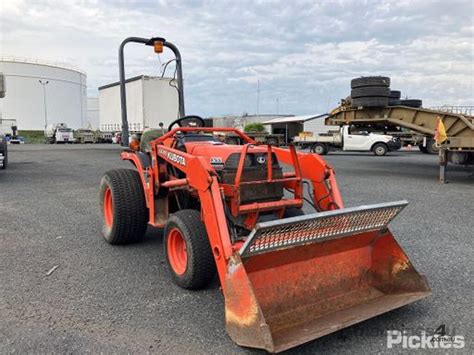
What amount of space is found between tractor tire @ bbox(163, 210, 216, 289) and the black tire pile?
9495mm

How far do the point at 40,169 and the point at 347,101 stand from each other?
1009 cm

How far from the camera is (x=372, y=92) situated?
12.0 meters

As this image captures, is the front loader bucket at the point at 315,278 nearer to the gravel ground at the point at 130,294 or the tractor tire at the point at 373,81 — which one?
the gravel ground at the point at 130,294

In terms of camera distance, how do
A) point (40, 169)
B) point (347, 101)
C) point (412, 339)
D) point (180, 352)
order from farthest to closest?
1. point (40, 169)
2. point (347, 101)
3. point (412, 339)
4. point (180, 352)

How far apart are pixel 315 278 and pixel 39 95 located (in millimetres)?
83715

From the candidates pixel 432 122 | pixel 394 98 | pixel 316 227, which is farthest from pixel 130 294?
pixel 394 98

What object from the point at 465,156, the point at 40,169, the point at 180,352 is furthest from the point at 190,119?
the point at 40,169

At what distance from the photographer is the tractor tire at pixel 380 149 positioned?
21.9 meters

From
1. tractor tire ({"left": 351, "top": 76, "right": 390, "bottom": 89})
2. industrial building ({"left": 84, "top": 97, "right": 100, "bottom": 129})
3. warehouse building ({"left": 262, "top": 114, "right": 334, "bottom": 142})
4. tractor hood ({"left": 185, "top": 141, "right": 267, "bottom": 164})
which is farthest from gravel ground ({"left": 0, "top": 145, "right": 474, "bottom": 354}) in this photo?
industrial building ({"left": 84, "top": 97, "right": 100, "bottom": 129})

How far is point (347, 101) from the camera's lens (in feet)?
43.2

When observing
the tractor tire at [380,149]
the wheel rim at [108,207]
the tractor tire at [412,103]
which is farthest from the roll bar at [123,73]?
the tractor tire at [380,149]

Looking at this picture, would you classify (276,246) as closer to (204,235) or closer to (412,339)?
(204,235)

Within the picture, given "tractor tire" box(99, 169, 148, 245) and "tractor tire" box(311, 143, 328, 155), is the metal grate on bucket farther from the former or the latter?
"tractor tire" box(311, 143, 328, 155)

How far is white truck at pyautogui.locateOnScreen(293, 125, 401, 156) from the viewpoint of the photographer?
2217cm
